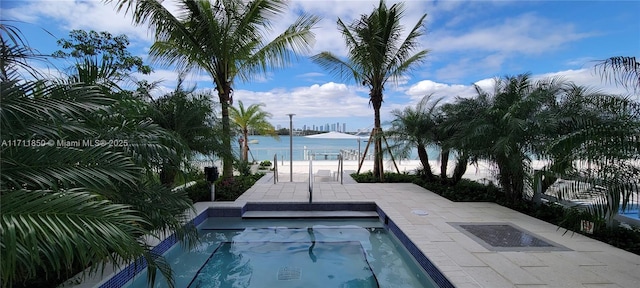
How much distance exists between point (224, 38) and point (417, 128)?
5.33 metres

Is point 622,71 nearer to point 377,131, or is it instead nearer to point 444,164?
point 444,164

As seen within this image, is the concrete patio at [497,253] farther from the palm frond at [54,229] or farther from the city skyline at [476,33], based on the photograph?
the palm frond at [54,229]

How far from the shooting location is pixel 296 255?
14.2 feet

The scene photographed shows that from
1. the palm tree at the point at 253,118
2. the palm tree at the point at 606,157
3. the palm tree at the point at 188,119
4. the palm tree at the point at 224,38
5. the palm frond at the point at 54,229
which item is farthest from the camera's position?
the palm tree at the point at 253,118

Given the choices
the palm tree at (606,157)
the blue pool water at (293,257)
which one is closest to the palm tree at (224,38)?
the blue pool water at (293,257)

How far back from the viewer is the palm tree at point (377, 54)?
809 cm

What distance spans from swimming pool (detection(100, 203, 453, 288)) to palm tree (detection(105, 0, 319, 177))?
1.73 m

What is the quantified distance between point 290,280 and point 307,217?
241 cm

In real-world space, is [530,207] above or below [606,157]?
below

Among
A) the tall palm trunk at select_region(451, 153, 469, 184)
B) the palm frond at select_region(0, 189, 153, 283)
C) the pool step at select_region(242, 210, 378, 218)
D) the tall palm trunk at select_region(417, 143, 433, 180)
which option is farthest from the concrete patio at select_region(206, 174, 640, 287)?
the palm frond at select_region(0, 189, 153, 283)

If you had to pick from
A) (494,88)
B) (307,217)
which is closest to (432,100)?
(494,88)

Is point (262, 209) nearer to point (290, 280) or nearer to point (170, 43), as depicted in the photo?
point (290, 280)

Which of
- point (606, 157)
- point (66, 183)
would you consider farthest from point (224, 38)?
point (606, 157)

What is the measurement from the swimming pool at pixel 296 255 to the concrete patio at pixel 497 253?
8.6 inches
